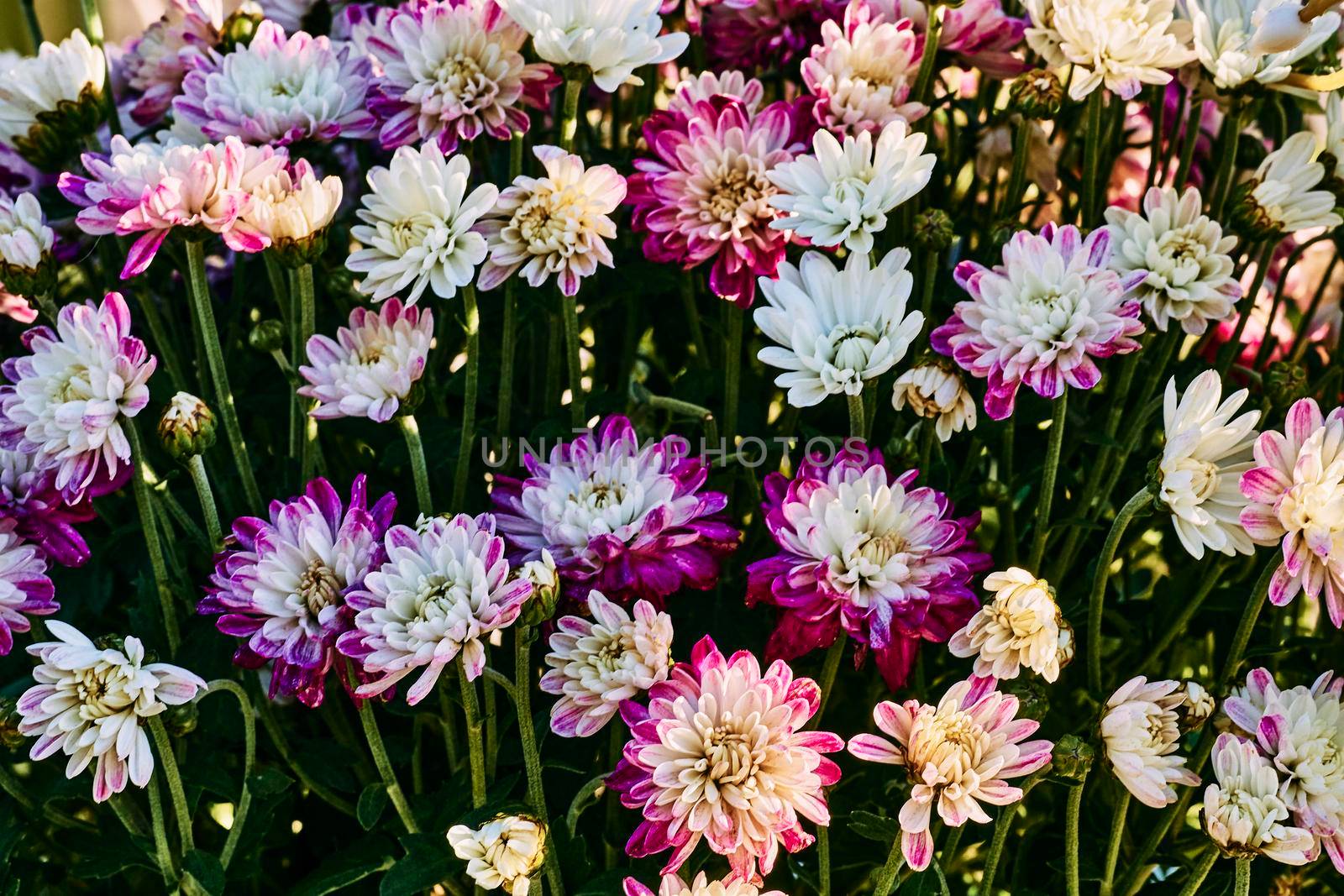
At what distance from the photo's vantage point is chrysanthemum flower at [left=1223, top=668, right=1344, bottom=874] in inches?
25.1

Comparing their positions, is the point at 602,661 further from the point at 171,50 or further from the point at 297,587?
the point at 171,50

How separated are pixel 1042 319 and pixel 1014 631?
0.56ft

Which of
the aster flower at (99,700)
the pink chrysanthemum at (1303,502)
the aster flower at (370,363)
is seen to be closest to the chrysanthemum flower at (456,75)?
the aster flower at (370,363)

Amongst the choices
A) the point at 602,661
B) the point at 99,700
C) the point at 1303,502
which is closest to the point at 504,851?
the point at 602,661

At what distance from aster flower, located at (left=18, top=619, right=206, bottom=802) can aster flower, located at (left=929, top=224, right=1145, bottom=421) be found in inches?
17.1

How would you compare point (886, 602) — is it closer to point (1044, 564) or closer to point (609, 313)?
point (1044, 564)

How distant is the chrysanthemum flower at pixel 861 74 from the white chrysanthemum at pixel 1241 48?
169 mm

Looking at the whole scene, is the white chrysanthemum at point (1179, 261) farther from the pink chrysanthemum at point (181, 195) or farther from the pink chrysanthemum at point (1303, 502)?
the pink chrysanthemum at point (181, 195)

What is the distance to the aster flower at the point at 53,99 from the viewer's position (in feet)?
2.71

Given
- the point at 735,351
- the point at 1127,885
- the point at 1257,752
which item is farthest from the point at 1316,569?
the point at 735,351

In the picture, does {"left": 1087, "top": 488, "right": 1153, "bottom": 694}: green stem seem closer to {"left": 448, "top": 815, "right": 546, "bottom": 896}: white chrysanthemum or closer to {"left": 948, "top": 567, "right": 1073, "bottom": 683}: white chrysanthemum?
{"left": 948, "top": 567, "right": 1073, "bottom": 683}: white chrysanthemum

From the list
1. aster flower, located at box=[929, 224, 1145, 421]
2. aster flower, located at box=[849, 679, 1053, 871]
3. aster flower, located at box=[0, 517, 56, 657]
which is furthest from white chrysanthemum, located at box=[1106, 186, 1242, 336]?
aster flower, located at box=[0, 517, 56, 657]

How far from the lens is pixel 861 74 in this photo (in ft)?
2.62

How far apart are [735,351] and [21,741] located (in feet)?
1.48
